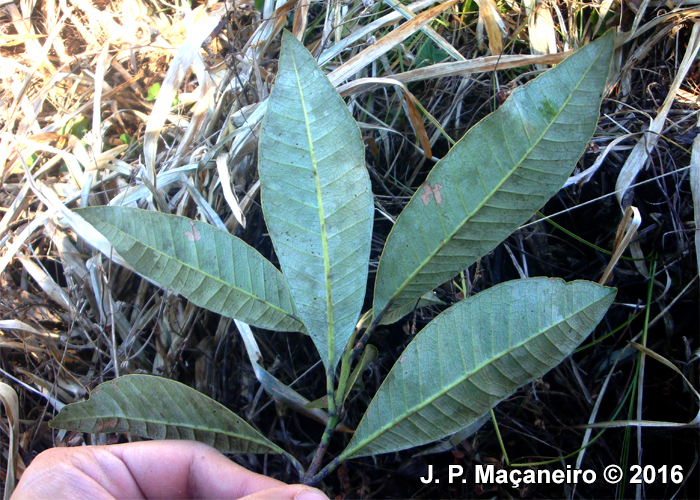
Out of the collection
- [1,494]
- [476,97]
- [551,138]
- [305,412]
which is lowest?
[1,494]

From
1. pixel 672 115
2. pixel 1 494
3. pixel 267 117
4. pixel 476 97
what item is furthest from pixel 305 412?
pixel 672 115

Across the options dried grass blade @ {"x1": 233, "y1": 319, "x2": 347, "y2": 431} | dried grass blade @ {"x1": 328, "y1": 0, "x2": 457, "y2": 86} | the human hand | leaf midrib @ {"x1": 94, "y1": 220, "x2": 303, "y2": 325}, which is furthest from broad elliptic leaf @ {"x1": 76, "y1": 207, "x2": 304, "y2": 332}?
dried grass blade @ {"x1": 328, "y1": 0, "x2": 457, "y2": 86}

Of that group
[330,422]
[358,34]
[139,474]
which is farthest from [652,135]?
[139,474]

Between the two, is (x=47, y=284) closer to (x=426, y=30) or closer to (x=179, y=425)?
(x=179, y=425)

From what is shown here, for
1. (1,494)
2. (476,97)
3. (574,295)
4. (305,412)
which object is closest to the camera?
(574,295)

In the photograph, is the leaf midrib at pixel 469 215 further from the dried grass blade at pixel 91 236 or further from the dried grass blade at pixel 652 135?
the dried grass blade at pixel 91 236

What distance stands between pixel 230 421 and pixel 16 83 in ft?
4.10

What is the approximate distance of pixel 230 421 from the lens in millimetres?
659

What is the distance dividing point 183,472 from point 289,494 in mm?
226

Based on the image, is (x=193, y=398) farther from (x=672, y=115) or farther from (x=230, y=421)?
(x=672, y=115)

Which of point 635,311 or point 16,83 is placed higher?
point 16,83

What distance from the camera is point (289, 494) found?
0.59m

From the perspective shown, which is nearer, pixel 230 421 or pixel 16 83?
pixel 230 421

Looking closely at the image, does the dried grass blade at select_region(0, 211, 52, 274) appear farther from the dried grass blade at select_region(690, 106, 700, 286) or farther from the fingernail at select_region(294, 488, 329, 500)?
the dried grass blade at select_region(690, 106, 700, 286)
